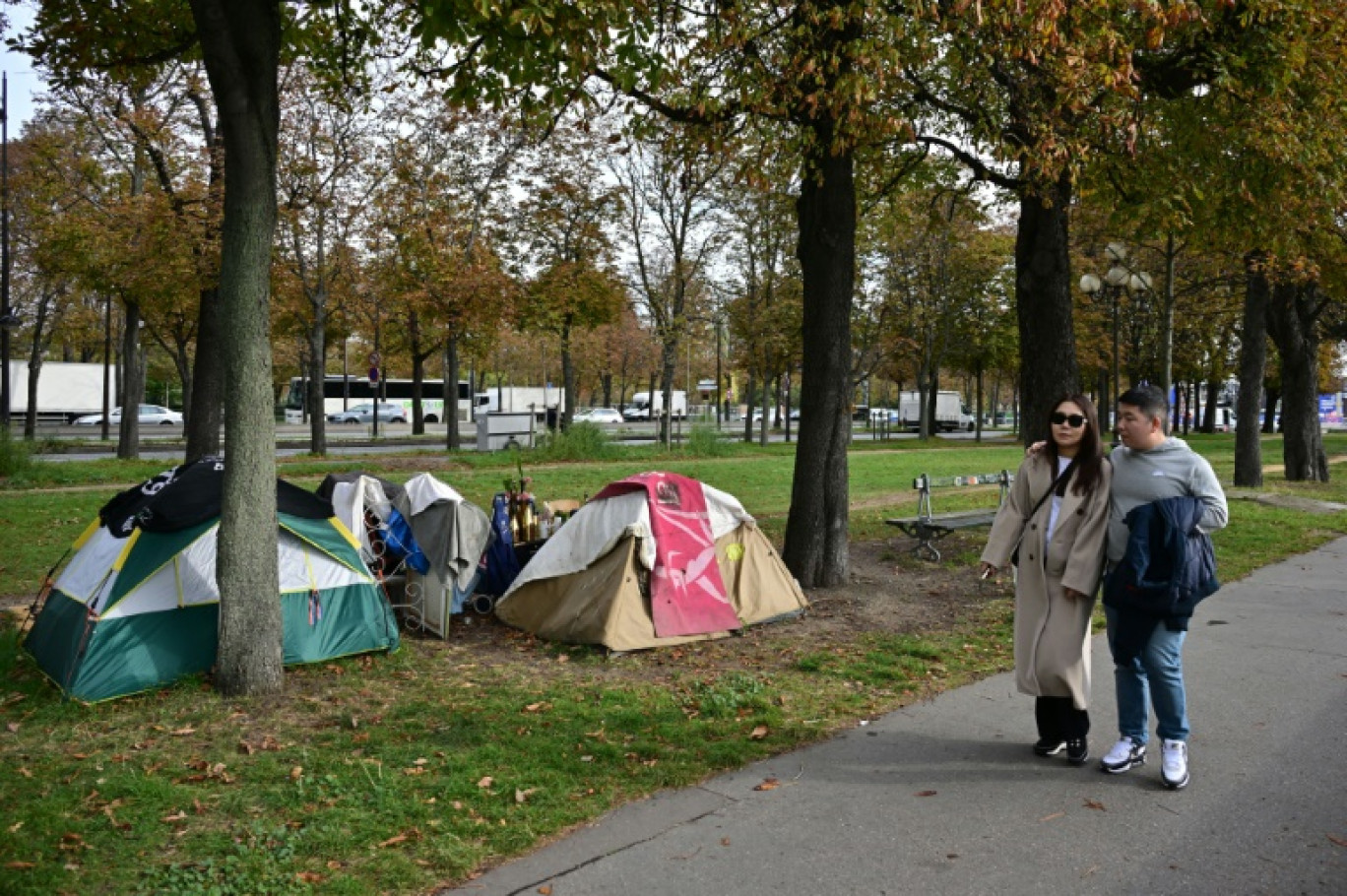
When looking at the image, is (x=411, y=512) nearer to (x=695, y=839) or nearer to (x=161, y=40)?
(x=161, y=40)

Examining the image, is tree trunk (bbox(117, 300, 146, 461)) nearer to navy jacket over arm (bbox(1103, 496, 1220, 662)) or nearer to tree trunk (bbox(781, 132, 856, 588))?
tree trunk (bbox(781, 132, 856, 588))

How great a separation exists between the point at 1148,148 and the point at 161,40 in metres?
9.80

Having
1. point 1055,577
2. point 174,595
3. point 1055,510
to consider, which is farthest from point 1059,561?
point 174,595

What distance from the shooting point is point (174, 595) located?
6289mm

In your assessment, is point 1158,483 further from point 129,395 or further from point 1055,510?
point 129,395

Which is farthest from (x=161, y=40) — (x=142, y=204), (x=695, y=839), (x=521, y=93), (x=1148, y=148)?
(x=142, y=204)

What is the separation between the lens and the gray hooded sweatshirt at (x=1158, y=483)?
444 centimetres

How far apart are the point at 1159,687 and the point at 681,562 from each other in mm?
3718

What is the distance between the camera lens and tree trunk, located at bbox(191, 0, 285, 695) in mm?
5816

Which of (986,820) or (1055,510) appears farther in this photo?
(1055,510)

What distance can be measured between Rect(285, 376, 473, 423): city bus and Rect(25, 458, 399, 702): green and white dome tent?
4951 cm

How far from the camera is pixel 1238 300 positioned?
32656 mm

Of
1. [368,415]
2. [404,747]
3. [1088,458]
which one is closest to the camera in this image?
[1088,458]

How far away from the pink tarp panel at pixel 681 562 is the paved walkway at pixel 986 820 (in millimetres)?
2087
